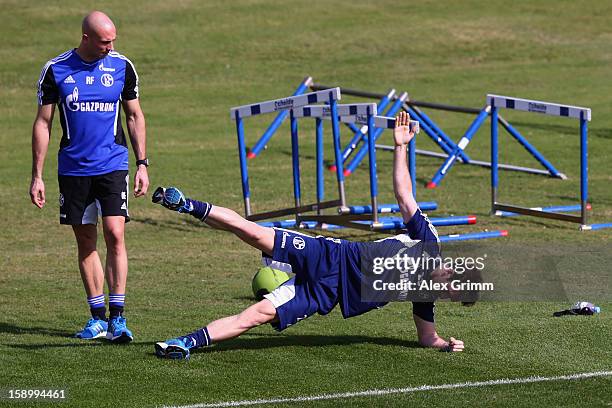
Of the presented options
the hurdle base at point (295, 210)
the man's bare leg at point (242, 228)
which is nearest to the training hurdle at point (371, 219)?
the hurdle base at point (295, 210)

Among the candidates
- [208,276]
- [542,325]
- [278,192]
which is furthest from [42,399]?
[278,192]

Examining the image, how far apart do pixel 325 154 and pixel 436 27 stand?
1456 centimetres

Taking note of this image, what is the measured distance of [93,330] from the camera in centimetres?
907

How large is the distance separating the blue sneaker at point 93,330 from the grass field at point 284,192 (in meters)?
0.19

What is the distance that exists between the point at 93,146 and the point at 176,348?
1.75 meters

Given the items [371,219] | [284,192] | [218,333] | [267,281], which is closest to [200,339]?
[218,333]

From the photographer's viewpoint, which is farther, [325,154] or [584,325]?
[325,154]

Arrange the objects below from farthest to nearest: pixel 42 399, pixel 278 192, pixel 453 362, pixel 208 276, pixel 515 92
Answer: pixel 515 92, pixel 278 192, pixel 208 276, pixel 453 362, pixel 42 399

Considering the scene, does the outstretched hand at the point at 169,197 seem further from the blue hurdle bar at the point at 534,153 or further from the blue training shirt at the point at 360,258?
the blue hurdle bar at the point at 534,153

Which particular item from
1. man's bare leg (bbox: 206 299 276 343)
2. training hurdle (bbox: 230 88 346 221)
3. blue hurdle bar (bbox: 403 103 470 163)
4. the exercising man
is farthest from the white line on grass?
blue hurdle bar (bbox: 403 103 470 163)

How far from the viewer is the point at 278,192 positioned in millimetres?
17906

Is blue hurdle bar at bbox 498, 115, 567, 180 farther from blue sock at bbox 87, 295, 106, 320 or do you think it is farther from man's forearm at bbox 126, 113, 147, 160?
blue sock at bbox 87, 295, 106, 320

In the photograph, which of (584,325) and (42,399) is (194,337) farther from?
(584,325)

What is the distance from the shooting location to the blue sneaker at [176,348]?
321 inches
